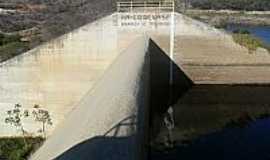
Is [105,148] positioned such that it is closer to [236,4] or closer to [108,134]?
[108,134]

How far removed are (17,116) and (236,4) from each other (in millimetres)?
69161

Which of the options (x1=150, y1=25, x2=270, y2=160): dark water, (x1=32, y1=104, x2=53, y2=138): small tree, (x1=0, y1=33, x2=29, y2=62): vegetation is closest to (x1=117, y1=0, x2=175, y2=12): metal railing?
(x1=150, y1=25, x2=270, y2=160): dark water

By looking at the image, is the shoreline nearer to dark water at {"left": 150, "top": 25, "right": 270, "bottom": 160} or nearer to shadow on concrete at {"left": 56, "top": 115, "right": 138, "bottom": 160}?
dark water at {"left": 150, "top": 25, "right": 270, "bottom": 160}

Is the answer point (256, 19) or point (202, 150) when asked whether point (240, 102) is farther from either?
point (256, 19)

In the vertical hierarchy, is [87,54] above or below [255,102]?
above

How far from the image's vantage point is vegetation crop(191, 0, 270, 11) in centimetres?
8125

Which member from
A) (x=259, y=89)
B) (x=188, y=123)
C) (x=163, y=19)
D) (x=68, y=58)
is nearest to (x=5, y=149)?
(x=68, y=58)

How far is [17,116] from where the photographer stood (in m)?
17.3

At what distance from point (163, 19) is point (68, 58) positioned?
172 inches

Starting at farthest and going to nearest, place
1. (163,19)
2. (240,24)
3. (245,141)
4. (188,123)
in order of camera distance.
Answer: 1. (240,24)
2. (163,19)
3. (188,123)
4. (245,141)

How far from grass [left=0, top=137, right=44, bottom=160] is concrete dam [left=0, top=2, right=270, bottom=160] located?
417 millimetres

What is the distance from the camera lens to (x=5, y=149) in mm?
15461

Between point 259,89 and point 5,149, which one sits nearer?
point 5,149

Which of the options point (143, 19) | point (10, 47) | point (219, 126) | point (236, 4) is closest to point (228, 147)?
point (219, 126)
